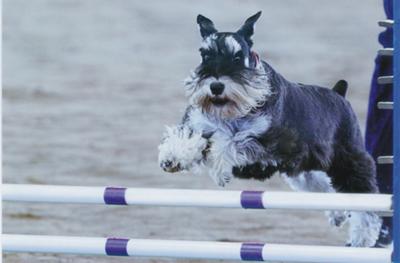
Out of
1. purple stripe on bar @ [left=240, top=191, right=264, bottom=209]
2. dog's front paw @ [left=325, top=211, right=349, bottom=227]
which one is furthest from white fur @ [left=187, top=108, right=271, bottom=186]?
dog's front paw @ [left=325, top=211, right=349, bottom=227]

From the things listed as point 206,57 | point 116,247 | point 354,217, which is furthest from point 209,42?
point 354,217

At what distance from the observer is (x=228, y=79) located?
3.54 meters

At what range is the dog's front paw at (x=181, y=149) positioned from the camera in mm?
3682

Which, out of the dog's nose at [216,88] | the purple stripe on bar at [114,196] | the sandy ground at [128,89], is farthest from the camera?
the sandy ground at [128,89]

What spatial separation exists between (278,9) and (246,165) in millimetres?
9511

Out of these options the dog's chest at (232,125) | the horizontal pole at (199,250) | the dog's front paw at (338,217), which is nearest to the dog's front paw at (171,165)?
the dog's chest at (232,125)

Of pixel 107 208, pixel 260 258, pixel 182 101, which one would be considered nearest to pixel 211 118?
pixel 260 258

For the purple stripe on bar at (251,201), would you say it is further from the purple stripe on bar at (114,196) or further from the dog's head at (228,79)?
the purple stripe on bar at (114,196)

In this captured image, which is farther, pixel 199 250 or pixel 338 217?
pixel 338 217

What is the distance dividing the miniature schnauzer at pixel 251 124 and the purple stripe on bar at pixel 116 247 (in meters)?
0.28

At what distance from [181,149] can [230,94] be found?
0.25m

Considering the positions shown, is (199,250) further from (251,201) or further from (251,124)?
(251,124)

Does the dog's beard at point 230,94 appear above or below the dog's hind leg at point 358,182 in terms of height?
above

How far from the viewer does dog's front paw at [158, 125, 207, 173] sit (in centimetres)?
368
